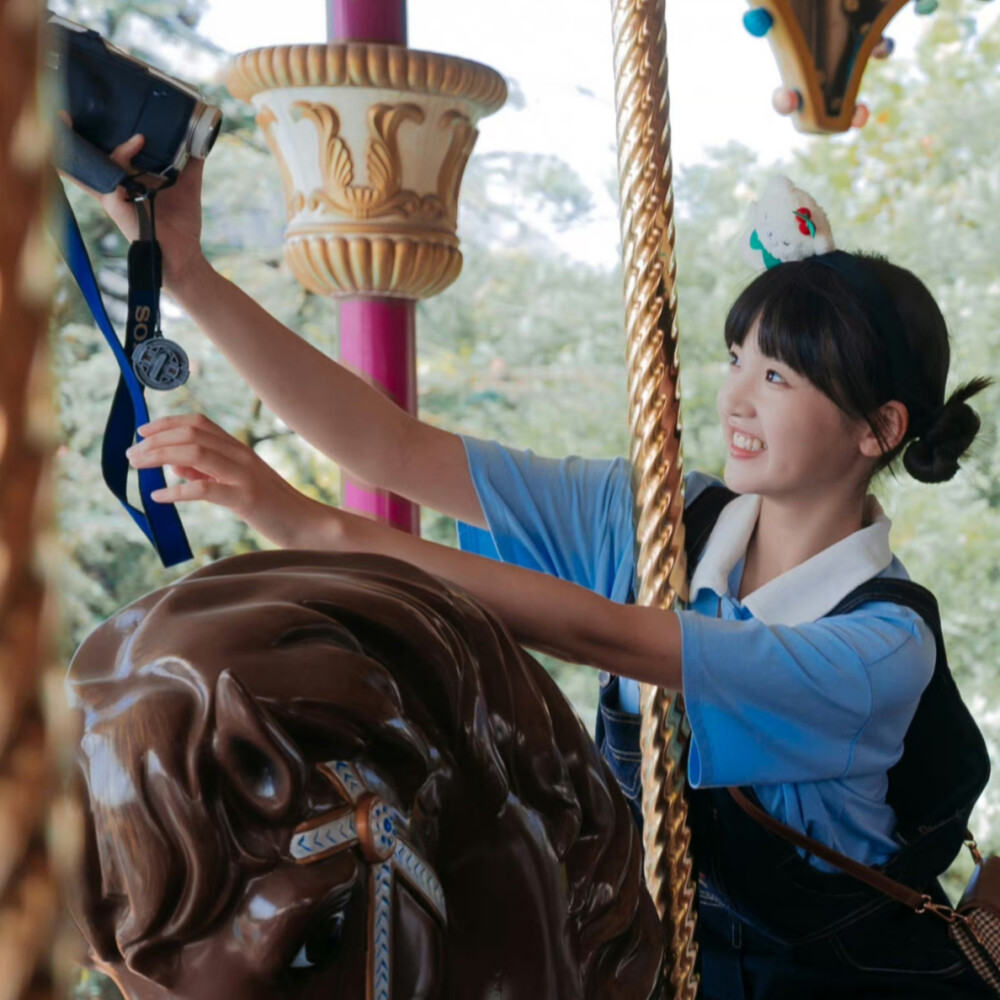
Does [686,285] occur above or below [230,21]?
below

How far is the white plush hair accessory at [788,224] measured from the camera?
110cm

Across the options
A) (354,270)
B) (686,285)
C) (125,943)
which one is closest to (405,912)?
(125,943)

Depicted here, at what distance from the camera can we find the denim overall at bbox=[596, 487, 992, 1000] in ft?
3.06

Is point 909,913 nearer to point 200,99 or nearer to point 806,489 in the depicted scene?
point 806,489

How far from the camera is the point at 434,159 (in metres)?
1.29

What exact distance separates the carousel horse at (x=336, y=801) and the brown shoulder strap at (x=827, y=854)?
1.19 feet

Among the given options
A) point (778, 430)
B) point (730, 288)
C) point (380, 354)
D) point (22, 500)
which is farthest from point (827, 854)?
point (730, 288)

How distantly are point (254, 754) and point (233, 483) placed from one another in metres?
0.33

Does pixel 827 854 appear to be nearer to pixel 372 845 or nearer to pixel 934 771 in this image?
pixel 934 771

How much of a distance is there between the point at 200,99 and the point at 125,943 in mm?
407

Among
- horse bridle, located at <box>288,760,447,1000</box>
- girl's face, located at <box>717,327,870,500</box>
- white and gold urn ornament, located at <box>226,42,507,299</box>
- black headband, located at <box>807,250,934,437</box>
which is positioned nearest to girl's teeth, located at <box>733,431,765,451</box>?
girl's face, located at <box>717,327,870,500</box>

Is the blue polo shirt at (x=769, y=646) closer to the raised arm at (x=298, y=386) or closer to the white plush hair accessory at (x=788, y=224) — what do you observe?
the raised arm at (x=298, y=386)

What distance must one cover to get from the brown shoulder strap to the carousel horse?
1.19 feet

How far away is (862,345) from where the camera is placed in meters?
1.04
